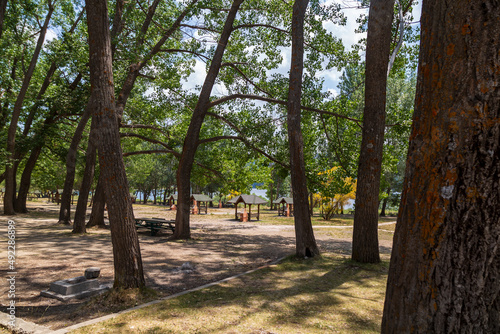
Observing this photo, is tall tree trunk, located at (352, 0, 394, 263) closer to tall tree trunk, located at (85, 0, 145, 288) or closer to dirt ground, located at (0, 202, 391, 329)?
dirt ground, located at (0, 202, 391, 329)

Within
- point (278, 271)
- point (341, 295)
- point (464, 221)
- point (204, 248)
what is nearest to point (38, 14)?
point (204, 248)

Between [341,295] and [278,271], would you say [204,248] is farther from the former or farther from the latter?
[341,295]

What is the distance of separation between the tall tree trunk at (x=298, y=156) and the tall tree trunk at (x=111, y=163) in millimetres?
4771

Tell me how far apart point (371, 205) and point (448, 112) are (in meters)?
5.91

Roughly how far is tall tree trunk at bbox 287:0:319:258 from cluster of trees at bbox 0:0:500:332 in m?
0.03

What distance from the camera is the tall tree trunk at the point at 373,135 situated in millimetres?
7348

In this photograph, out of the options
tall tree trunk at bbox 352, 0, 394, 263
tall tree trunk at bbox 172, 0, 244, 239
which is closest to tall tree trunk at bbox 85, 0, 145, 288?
tall tree trunk at bbox 352, 0, 394, 263

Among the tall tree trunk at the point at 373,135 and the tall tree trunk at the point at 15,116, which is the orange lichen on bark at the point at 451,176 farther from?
the tall tree trunk at the point at 15,116

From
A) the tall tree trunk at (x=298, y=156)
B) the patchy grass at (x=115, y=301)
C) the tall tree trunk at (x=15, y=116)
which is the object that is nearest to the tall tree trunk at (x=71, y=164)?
the tall tree trunk at (x=15, y=116)

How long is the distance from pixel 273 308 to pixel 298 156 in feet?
15.9

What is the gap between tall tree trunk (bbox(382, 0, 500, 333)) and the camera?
1.72 meters

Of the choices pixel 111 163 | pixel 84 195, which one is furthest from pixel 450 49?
pixel 84 195

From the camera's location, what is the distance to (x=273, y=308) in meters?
4.54

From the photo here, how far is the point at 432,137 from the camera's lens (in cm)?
188
